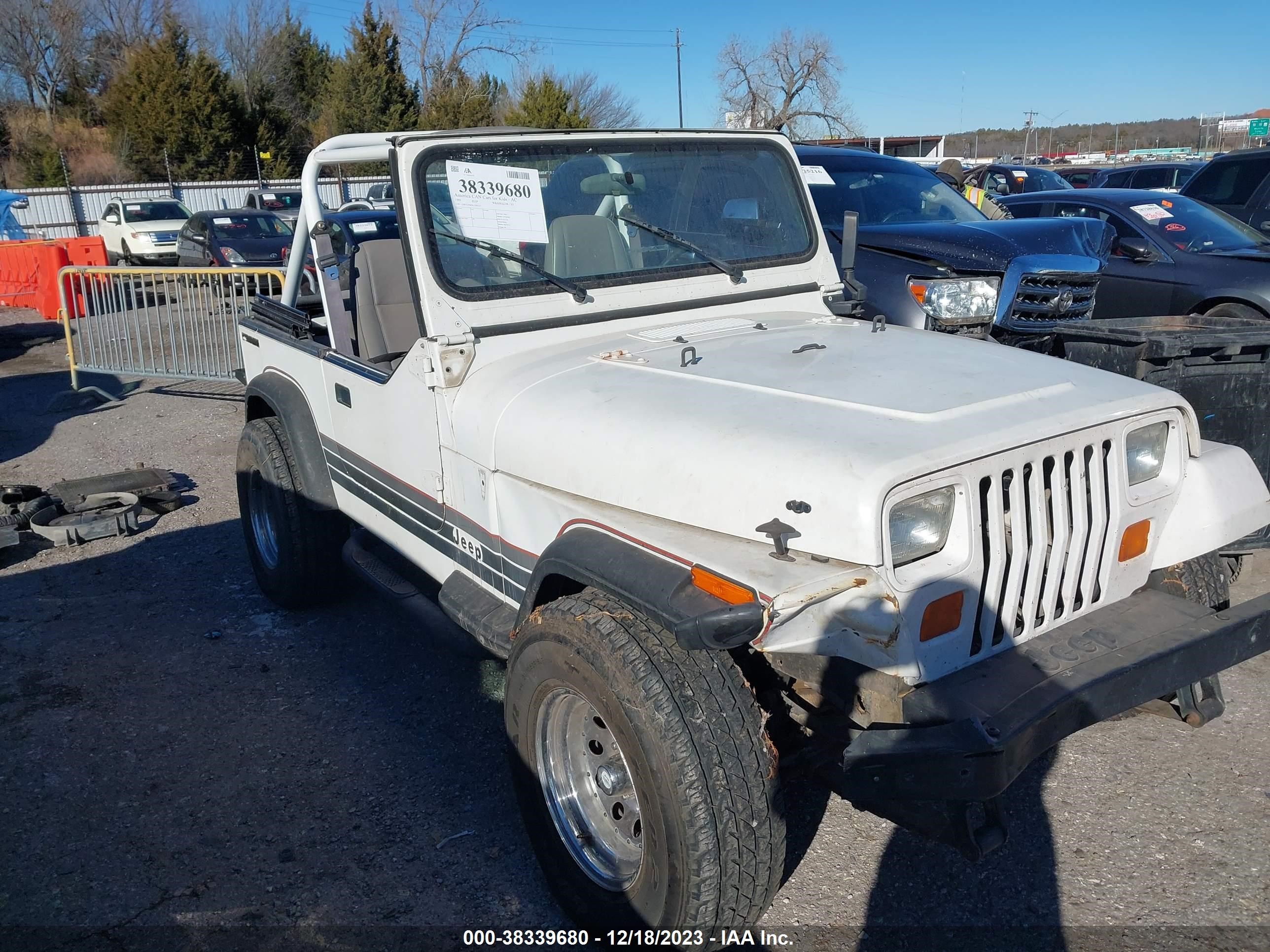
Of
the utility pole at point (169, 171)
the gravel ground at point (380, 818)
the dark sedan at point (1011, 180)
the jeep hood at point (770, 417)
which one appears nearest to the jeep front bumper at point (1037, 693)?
the jeep hood at point (770, 417)

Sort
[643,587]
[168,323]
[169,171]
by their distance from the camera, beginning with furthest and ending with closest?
[169,171] < [168,323] < [643,587]

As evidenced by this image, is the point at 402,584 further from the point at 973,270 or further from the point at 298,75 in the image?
the point at 298,75

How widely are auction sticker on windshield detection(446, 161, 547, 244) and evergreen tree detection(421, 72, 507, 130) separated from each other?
35.4 meters

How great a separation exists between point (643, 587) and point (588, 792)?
772mm

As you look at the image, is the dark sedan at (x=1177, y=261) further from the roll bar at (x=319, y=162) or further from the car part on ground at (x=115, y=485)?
the car part on ground at (x=115, y=485)

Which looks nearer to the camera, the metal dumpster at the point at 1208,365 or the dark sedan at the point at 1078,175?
the metal dumpster at the point at 1208,365

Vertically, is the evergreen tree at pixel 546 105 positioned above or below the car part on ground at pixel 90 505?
above

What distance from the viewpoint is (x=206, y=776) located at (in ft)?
11.0

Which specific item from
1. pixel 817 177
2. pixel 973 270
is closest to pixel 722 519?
pixel 973 270

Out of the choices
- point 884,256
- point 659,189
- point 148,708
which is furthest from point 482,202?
point 884,256

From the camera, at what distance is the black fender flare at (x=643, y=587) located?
6.44 feet

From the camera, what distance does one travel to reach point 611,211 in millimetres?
3475

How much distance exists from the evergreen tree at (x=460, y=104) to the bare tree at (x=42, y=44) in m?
15.8

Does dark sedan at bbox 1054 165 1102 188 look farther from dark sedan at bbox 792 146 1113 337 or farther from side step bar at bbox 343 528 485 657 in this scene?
side step bar at bbox 343 528 485 657
